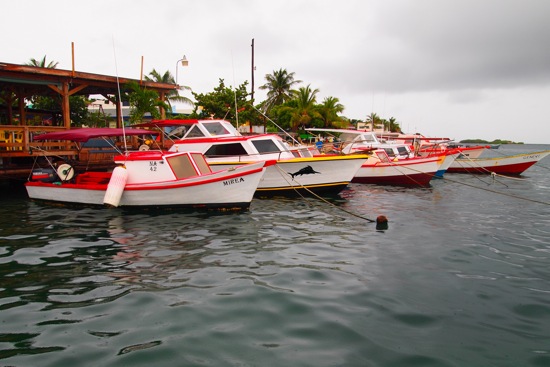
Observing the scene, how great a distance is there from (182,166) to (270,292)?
7.77 metres

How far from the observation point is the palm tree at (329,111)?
50781 mm

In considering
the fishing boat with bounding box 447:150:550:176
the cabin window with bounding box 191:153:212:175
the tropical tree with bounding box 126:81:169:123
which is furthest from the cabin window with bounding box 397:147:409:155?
the cabin window with bounding box 191:153:212:175

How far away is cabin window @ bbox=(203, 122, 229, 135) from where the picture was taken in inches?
697

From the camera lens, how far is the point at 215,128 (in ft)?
Answer: 58.5

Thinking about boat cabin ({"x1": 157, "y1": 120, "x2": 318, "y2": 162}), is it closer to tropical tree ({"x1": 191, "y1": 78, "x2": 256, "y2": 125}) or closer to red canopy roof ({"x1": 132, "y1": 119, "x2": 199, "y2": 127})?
red canopy roof ({"x1": 132, "y1": 119, "x2": 199, "y2": 127})

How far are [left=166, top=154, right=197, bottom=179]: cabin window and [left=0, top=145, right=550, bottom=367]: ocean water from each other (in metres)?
1.86

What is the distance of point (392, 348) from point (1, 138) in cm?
2004

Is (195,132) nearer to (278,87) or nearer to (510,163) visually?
(510,163)

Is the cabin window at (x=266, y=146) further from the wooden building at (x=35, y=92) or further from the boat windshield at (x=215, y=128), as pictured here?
the wooden building at (x=35, y=92)

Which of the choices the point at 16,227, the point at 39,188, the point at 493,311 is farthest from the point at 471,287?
the point at 39,188

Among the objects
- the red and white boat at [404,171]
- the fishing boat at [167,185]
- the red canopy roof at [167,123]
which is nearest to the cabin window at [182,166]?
the fishing boat at [167,185]

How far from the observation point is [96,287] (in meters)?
6.42

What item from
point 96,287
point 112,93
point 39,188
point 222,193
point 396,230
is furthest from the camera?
point 112,93

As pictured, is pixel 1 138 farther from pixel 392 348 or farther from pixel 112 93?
pixel 392 348
